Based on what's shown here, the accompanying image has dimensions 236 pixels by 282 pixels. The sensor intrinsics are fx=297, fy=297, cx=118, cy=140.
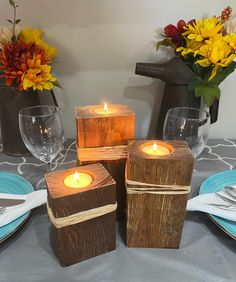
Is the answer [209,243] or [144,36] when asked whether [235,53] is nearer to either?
[144,36]

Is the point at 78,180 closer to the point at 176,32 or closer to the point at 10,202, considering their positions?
the point at 10,202

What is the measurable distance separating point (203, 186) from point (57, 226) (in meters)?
0.32

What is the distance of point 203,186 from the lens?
23.4 inches

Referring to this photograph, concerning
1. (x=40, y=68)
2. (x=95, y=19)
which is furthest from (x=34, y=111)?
(x=95, y=19)

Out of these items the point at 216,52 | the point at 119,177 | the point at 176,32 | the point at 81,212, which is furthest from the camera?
the point at 176,32

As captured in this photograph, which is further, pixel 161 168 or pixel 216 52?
pixel 216 52

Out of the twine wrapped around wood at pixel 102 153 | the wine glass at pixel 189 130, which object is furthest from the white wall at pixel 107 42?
the twine wrapped around wood at pixel 102 153

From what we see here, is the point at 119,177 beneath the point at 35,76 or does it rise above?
beneath

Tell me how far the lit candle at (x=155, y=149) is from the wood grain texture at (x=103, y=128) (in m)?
0.06

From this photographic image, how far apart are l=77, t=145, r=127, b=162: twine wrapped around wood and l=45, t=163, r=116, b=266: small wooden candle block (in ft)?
0.10

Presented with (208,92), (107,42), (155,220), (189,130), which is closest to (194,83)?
(208,92)

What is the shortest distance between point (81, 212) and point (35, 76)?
0.36 metres

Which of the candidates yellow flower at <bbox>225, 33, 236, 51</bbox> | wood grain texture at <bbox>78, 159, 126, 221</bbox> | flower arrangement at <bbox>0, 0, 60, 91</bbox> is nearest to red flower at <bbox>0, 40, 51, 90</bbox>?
flower arrangement at <bbox>0, 0, 60, 91</bbox>

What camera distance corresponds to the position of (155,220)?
0.45 m
